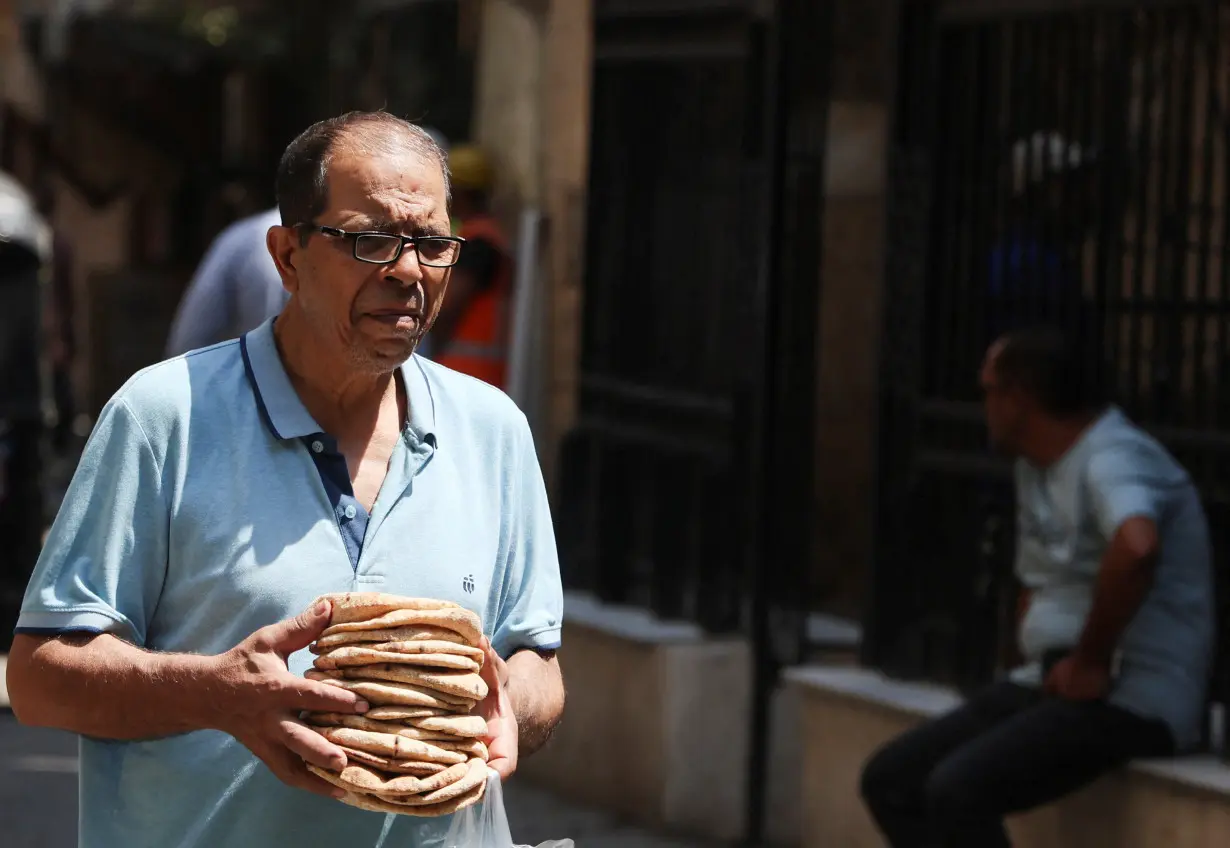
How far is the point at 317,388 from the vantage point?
284cm

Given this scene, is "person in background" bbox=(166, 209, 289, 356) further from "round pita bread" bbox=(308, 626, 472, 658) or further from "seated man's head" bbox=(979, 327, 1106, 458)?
"round pita bread" bbox=(308, 626, 472, 658)

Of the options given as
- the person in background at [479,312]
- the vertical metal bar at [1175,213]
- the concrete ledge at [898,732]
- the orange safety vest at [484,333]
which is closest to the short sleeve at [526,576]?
the concrete ledge at [898,732]

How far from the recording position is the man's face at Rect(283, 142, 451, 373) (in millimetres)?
2748

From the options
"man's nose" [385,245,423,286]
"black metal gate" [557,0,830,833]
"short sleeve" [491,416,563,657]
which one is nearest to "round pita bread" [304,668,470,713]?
"short sleeve" [491,416,563,657]

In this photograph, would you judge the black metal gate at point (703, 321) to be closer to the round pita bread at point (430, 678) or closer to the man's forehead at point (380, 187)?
the man's forehead at point (380, 187)

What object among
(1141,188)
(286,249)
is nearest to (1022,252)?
(1141,188)

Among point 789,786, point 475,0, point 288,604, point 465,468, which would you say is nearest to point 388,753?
point 288,604

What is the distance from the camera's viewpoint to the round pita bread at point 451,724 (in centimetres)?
259

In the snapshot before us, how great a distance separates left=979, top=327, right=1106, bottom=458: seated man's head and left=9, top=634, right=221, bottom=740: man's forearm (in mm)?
3335

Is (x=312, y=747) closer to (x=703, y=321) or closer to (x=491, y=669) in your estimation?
(x=491, y=669)

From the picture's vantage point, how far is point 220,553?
8.83 ft

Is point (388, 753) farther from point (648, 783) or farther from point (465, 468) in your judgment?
point (648, 783)

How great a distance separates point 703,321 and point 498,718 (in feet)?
15.4

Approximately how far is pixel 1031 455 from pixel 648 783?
6.89 feet
